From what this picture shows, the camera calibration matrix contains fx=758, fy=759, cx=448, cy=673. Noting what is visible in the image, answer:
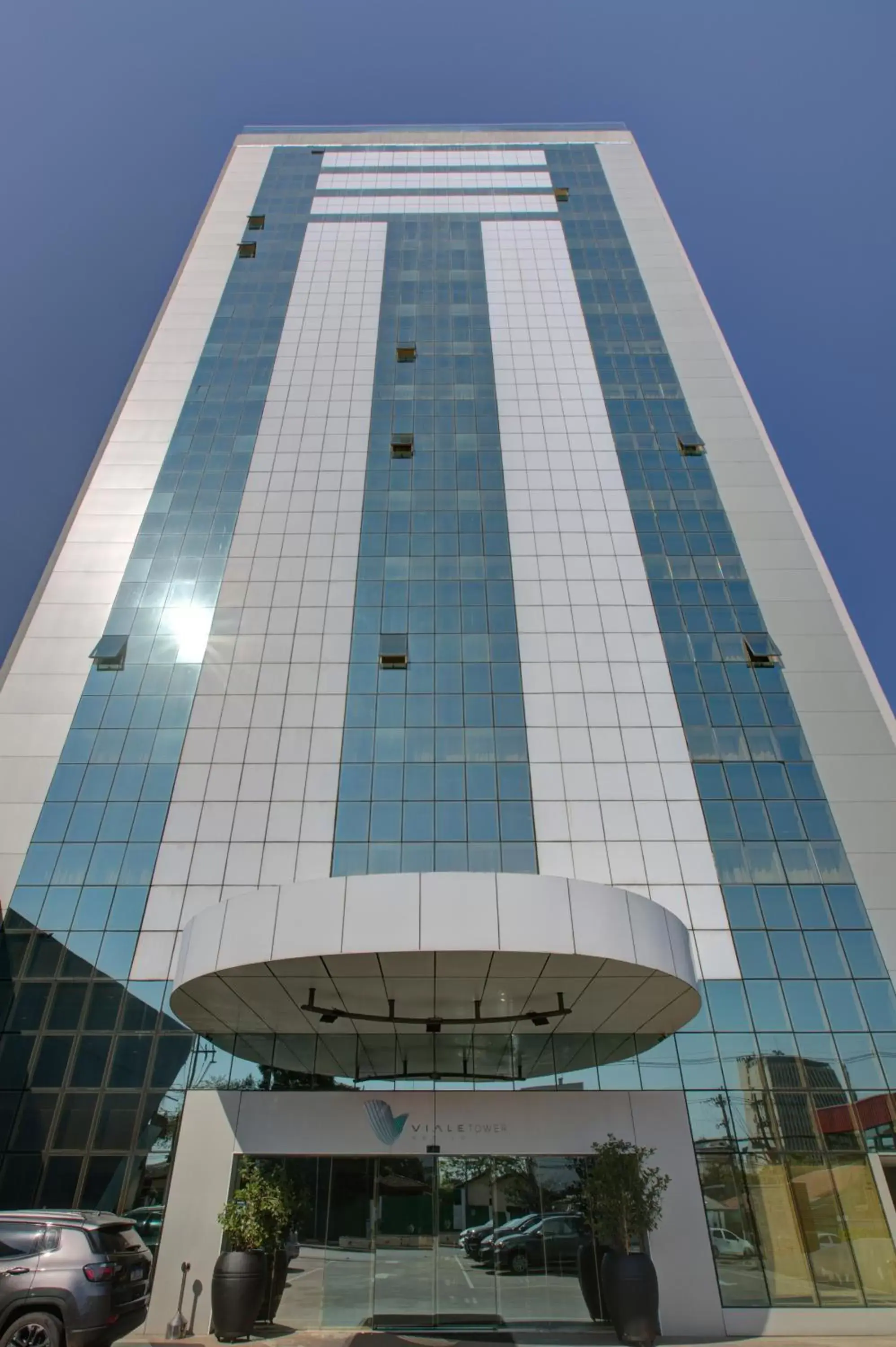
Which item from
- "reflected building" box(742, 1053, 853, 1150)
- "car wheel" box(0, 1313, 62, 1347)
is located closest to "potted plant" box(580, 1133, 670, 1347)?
"reflected building" box(742, 1053, 853, 1150)

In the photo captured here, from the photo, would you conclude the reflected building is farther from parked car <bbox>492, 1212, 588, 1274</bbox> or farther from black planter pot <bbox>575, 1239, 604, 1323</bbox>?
parked car <bbox>492, 1212, 588, 1274</bbox>

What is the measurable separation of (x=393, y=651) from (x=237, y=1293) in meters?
16.7

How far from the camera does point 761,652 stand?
2520cm

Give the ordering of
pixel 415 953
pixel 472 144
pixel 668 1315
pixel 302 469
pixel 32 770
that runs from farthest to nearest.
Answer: pixel 472 144
pixel 302 469
pixel 32 770
pixel 668 1315
pixel 415 953

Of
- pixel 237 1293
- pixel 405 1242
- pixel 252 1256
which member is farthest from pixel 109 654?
pixel 405 1242

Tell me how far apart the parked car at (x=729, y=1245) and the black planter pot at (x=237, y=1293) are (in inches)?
383

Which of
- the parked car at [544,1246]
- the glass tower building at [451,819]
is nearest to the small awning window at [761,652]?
the glass tower building at [451,819]

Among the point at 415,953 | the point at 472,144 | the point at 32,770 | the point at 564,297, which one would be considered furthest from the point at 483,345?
the point at 415,953

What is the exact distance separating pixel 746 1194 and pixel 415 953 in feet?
34.1

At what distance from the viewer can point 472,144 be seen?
44.7m

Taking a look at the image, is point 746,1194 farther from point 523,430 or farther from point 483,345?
point 483,345

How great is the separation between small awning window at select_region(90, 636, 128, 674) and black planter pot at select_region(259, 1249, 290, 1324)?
16.9 meters

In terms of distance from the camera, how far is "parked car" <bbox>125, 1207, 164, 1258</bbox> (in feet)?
54.1

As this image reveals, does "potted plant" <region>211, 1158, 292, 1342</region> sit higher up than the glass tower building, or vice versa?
the glass tower building
